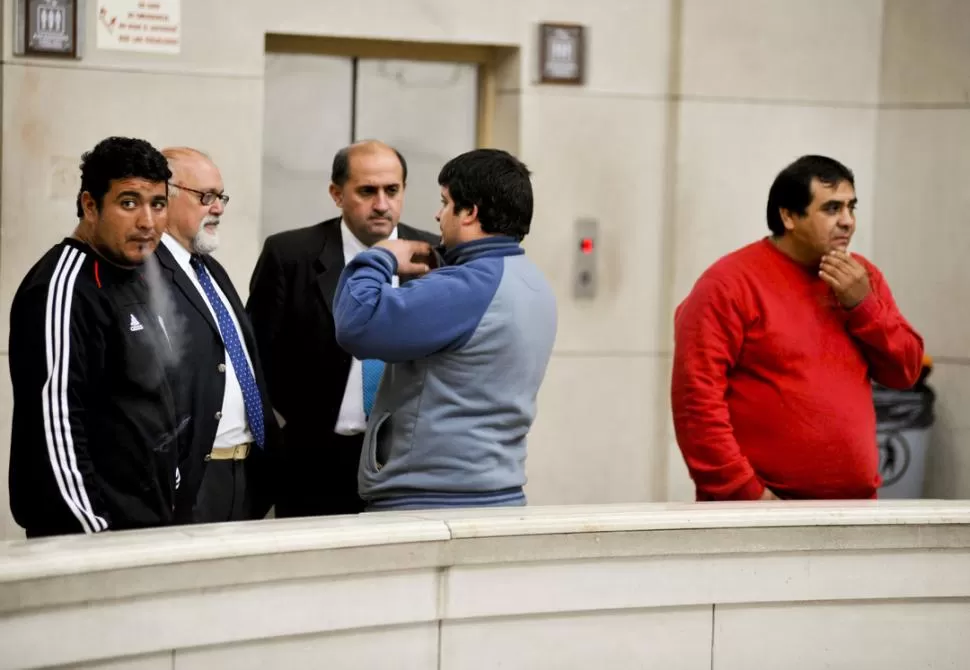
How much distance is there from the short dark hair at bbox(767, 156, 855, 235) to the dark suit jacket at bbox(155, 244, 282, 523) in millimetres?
1607

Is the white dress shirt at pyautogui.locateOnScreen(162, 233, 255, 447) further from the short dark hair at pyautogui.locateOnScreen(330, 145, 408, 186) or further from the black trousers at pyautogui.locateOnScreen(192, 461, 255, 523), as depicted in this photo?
the short dark hair at pyautogui.locateOnScreen(330, 145, 408, 186)

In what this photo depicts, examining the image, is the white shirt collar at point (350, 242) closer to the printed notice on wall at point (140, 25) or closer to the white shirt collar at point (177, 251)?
the white shirt collar at point (177, 251)

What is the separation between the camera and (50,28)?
20.9ft

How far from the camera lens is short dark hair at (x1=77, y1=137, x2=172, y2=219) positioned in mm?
3654

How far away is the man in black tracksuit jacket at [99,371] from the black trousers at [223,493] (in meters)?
0.35

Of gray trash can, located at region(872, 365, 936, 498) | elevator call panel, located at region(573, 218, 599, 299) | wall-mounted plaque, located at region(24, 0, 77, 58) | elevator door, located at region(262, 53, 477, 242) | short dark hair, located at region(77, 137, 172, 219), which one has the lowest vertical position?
gray trash can, located at region(872, 365, 936, 498)

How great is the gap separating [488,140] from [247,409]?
11.6ft

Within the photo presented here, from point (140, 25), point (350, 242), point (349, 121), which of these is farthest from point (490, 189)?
point (349, 121)

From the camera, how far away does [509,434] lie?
385 centimetres

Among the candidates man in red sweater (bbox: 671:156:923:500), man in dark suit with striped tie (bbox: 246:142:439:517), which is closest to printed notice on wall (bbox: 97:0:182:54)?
man in dark suit with striped tie (bbox: 246:142:439:517)

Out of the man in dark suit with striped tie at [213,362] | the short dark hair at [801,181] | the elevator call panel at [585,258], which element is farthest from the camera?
the elevator call panel at [585,258]

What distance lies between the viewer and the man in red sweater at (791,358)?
14.2ft

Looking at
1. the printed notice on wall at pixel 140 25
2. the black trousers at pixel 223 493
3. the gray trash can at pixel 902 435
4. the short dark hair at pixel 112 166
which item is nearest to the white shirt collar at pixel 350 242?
the black trousers at pixel 223 493

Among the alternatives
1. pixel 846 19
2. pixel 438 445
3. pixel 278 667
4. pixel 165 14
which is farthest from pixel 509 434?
pixel 846 19
